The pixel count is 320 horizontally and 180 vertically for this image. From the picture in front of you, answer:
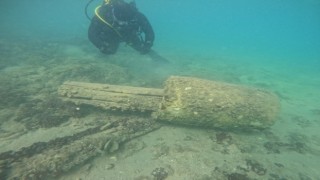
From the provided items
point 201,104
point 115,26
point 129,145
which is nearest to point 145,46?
point 115,26

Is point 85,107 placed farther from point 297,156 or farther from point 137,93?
point 297,156

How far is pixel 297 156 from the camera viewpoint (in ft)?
15.6

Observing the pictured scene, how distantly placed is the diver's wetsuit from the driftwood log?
3239 millimetres

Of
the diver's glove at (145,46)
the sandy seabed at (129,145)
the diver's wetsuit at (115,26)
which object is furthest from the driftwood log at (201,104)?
the diver's glove at (145,46)

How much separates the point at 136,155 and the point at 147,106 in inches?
44.6

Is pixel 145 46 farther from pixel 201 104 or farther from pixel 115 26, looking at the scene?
pixel 201 104

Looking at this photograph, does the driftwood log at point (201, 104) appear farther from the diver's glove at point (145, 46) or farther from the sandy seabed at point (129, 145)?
the diver's glove at point (145, 46)

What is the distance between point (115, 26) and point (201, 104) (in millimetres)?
4364

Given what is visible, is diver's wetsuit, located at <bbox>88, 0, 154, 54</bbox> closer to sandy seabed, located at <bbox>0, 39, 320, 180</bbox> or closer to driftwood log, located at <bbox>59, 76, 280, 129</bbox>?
sandy seabed, located at <bbox>0, 39, 320, 180</bbox>

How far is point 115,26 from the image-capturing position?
25.5 ft

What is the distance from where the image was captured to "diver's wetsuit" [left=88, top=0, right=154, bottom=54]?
7.83 metres

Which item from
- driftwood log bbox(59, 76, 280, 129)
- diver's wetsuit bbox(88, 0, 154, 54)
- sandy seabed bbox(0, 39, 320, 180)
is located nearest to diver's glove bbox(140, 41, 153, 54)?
diver's wetsuit bbox(88, 0, 154, 54)

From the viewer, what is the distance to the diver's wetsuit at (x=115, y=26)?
783 cm

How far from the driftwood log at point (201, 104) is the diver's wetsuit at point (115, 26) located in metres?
3.24
